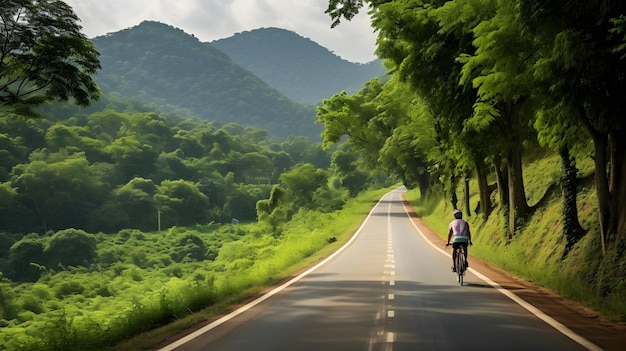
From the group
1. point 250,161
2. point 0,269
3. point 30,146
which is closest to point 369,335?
point 0,269

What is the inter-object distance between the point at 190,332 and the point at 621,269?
8853 millimetres

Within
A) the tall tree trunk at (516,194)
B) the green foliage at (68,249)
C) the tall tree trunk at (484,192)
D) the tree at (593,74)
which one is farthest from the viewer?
the green foliage at (68,249)

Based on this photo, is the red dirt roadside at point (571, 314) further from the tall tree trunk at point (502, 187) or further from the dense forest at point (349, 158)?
the tall tree trunk at point (502, 187)

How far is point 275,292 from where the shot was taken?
14594mm

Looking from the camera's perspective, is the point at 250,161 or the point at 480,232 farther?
the point at 250,161

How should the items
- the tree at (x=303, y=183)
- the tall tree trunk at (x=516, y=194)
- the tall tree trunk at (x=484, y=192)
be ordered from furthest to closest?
the tree at (x=303, y=183) → the tall tree trunk at (x=484, y=192) → the tall tree trunk at (x=516, y=194)

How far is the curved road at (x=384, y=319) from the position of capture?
815 centimetres

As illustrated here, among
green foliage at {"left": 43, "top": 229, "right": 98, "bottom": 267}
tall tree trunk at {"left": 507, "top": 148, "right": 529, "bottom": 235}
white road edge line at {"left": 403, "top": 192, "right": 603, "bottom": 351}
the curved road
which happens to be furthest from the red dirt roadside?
green foliage at {"left": 43, "top": 229, "right": 98, "bottom": 267}

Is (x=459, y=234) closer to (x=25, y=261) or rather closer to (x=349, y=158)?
(x=25, y=261)

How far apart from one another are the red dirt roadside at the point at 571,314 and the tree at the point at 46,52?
12405 millimetres

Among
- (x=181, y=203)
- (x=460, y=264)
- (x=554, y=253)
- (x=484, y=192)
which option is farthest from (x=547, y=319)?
(x=181, y=203)

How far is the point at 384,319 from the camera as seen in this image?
10.2 m

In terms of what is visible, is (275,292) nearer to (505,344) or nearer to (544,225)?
(505,344)

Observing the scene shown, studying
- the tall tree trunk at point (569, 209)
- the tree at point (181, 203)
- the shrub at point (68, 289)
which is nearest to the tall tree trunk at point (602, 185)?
the tall tree trunk at point (569, 209)
